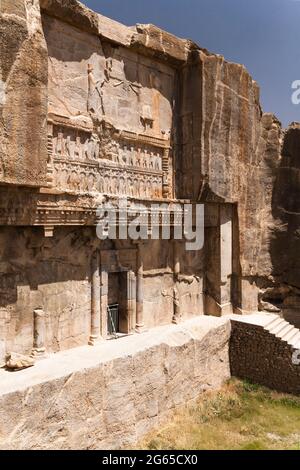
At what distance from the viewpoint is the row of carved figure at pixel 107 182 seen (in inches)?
293

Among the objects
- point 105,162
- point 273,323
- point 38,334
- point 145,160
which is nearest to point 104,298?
point 38,334

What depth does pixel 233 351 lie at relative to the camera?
10.1m

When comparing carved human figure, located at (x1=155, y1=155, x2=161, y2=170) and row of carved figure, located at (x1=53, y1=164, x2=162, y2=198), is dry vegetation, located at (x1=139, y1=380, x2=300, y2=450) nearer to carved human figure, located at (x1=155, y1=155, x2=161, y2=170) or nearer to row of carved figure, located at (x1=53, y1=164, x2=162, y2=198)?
row of carved figure, located at (x1=53, y1=164, x2=162, y2=198)

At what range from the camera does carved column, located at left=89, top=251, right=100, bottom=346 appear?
787 centimetres

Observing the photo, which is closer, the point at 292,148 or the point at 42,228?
the point at 42,228

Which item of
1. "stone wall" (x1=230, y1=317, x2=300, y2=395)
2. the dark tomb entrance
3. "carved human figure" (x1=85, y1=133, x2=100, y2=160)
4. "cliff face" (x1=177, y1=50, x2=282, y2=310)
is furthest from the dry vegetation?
"carved human figure" (x1=85, y1=133, x2=100, y2=160)

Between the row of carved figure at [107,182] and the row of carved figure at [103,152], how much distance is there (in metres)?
0.26

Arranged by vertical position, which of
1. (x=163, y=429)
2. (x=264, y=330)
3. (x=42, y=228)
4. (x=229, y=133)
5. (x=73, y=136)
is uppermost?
(x=229, y=133)

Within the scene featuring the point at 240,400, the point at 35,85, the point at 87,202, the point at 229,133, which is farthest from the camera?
the point at 229,133

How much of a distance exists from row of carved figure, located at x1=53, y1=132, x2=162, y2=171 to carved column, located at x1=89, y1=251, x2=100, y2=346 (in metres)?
2.15

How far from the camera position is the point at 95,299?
7.93 m
